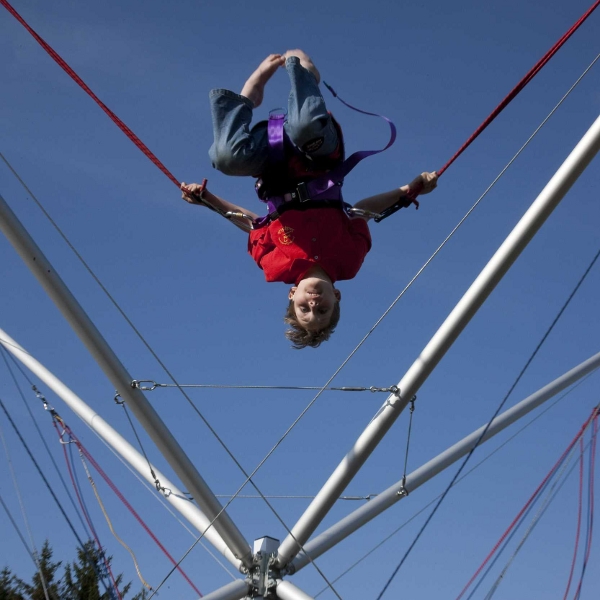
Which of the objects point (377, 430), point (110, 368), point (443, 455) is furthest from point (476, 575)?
point (110, 368)

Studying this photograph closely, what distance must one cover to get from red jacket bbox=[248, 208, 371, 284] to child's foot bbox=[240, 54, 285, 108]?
2.44 ft

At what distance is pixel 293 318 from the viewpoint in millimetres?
6395

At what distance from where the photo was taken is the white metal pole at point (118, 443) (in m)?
6.80

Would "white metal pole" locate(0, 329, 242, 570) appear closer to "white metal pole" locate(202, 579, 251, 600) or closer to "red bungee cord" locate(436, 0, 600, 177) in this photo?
"white metal pole" locate(202, 579, 251, 600)

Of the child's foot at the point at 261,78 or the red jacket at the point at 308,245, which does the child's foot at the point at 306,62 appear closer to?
the child's foot at the point at 261,78

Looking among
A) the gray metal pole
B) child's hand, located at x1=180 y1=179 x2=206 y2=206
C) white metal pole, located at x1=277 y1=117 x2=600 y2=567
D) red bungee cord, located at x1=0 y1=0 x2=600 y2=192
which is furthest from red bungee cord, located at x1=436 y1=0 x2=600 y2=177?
the gray metal pole

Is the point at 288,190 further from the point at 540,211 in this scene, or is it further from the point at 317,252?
the point at 540,211

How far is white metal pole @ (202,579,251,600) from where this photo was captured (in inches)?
251

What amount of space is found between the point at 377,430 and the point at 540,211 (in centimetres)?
150

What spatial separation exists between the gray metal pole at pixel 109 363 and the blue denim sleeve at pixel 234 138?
4.24 feet

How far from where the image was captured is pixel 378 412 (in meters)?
5.87

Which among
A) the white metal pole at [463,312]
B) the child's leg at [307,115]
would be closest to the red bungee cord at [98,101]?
the child's leg at [307,115]

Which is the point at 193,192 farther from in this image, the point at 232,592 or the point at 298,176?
the point at 232,592

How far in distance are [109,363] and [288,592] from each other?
6.47 ft
